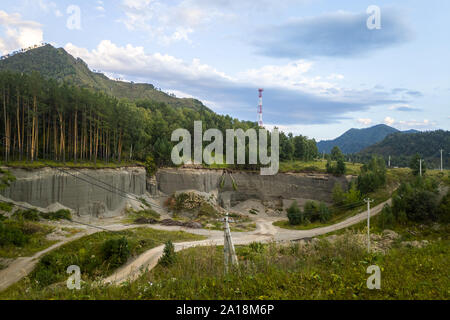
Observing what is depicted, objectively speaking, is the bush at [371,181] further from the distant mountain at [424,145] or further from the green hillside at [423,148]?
the distant mountain at [424,145]

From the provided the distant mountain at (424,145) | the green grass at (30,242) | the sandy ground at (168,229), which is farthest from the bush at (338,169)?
the distant mountain at (424,145)

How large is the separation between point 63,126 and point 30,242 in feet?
88.1

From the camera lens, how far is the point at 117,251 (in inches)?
991

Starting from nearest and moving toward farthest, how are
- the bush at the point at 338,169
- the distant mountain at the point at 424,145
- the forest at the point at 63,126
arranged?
the forest at the point at 63,126 → the bush at the point at 338,169 → the distant mountain at the point at 424,145

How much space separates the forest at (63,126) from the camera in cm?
4297

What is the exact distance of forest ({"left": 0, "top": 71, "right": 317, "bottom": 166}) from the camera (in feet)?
141

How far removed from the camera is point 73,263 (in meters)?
23.7

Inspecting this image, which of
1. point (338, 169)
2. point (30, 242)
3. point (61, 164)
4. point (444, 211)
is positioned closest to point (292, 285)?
point (30, 242)

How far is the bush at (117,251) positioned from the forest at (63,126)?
2551cm

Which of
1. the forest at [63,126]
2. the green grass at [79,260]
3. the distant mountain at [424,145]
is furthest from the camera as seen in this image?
the distant mountain at [424,145]

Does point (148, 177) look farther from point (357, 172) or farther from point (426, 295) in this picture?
point (426, 295)

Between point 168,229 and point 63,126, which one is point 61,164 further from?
point 168,229

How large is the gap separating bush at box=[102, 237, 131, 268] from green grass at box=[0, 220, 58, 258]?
24.1ft
